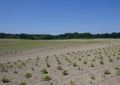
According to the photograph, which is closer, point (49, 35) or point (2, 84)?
point (2, 84)

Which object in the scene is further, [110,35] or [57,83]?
[110,35]

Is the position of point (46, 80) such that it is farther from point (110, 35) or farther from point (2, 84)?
point (110, 35)

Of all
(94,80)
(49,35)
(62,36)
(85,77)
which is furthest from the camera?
(62,36)

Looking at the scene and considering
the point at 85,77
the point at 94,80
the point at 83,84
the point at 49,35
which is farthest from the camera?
the point at 49,35

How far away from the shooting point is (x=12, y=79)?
9.91 metres

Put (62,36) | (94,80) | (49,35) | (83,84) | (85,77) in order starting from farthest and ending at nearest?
(62,36) → (49,35) → (85,77) → (94,80) → (83,84)

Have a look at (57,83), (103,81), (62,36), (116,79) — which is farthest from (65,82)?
(62,36)

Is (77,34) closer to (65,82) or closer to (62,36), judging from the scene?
(62,36)

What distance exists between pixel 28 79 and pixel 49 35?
11407cm

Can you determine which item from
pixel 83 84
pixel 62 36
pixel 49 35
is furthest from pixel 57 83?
pixel 62 36

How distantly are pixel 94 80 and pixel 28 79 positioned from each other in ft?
10.0

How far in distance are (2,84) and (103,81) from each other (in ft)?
14.4

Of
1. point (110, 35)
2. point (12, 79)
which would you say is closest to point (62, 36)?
point (110, 35)

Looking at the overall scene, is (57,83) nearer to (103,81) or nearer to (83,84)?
(83,84)
